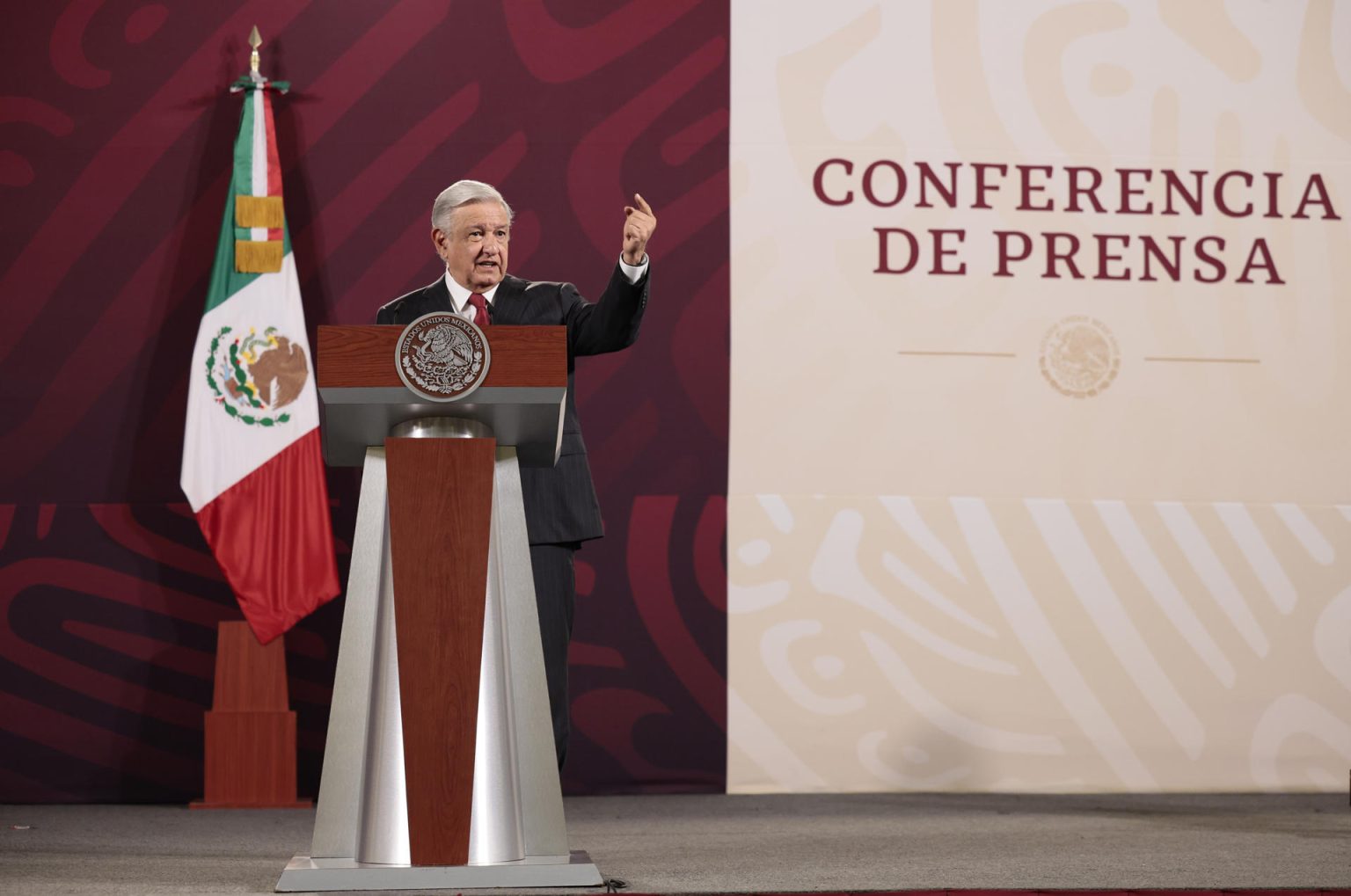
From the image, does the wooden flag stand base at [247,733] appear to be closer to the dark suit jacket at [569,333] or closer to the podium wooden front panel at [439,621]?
the dark suit jacket at [569,333]

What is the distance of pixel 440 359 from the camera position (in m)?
2.32

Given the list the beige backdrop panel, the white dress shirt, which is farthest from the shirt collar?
the beige backdrop panel

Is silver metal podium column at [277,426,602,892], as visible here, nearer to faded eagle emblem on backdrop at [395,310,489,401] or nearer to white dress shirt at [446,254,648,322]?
faded eagle emblem on backdrop at [395,310,489,401]

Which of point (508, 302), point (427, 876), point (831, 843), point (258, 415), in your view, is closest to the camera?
point (427, 876)

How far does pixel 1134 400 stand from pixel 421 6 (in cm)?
258

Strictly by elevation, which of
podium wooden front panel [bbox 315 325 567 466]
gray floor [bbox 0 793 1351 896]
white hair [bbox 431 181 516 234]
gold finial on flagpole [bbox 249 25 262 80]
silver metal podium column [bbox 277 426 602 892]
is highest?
gold finial on flagpole [bbox 249 25 262 80]

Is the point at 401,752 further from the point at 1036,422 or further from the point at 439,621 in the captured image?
the point at 1036,422

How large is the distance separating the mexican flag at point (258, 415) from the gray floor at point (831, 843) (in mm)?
690

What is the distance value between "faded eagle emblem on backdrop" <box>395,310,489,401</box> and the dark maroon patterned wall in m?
2.16

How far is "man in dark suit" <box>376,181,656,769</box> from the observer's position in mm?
2717

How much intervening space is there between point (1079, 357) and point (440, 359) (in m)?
2.85

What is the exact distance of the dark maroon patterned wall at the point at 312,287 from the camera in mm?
4320

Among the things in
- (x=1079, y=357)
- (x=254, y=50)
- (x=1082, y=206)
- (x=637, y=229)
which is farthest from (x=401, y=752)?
(x=1082, y=206)

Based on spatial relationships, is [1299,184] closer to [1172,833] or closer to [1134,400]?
[1134,400]
